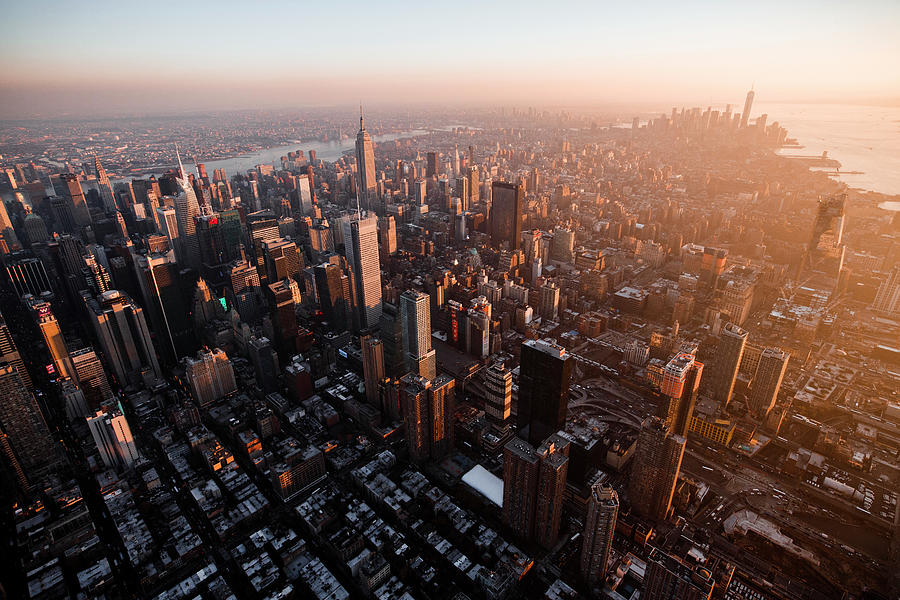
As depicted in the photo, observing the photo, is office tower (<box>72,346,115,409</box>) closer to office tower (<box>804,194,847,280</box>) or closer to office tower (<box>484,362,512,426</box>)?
office tower (<box>484,362,512,426</box>)

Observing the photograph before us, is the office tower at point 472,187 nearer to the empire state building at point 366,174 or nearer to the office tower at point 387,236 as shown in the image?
the empire state building at point 366,174

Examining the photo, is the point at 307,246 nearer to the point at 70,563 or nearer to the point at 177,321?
the point at 177,321

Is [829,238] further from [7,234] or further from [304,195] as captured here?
[7,234]

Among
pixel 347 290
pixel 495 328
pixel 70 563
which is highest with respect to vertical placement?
pixel 347 290

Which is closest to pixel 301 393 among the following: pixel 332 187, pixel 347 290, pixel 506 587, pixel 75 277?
pixel 347 290

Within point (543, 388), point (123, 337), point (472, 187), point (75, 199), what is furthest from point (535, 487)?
point (75, 199)

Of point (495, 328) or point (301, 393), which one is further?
point (495, 328)
